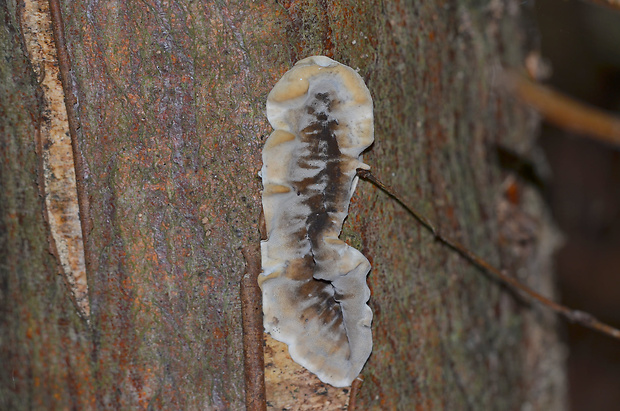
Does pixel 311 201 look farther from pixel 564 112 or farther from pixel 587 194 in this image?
pixel 587 194

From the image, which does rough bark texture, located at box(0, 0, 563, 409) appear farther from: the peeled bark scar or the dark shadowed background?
the dark shadowed background

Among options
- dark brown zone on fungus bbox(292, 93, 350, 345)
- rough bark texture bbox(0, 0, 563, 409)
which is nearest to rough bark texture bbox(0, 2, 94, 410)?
rough bark texture bbox(0, 0, 563, 409)

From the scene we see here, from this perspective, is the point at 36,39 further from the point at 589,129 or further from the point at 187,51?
the point at 589,129

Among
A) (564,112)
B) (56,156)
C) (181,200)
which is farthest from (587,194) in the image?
(56,156)

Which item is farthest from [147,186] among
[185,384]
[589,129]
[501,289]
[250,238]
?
[589,129]

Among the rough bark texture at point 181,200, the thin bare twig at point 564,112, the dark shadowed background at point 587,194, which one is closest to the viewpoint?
the rough bark texture at point 181,200

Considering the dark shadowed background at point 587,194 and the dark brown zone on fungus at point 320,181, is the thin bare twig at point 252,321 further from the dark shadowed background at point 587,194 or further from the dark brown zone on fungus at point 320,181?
the dark shadowed background at point 587,194

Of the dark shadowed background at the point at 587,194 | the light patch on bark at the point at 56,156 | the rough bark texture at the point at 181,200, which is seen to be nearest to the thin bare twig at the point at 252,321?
the rough bark texture at the point at 181,200
